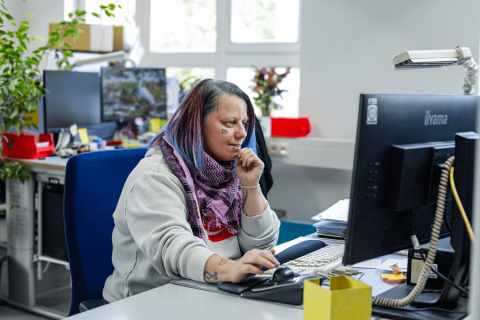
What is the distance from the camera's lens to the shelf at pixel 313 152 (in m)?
3.22

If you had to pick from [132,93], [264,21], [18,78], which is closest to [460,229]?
[18,78]

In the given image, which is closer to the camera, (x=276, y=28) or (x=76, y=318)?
(x=76, y=318)

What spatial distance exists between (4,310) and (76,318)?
2.05 metres

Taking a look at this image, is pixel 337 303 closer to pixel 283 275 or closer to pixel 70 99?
pixel 283 275

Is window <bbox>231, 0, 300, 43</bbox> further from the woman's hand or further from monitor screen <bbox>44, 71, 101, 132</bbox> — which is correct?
the woman's hand

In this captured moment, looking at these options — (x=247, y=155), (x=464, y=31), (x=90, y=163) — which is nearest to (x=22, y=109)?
(x=90, y=163)

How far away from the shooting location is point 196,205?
4.33 feet

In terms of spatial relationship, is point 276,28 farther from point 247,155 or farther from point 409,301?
point 409,301

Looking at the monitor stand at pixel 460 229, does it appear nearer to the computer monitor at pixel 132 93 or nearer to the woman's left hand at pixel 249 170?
the woman's left hand at pixel 249 170

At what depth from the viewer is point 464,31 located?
2.92 metres

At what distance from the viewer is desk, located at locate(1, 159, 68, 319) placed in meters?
2.67

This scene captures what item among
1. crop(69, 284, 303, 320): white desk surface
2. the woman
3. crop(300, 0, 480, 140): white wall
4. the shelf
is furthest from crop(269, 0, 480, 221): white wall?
crop(69, 284, 303, 320): white desk surface

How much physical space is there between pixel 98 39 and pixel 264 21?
1.26m

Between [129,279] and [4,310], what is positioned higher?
[129,279]
